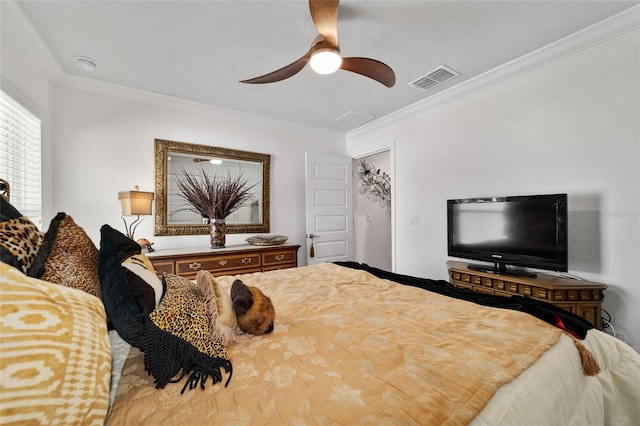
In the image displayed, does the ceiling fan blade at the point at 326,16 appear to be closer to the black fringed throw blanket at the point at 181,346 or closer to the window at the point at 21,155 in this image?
the black fringed throw blanket at the point at 181,346

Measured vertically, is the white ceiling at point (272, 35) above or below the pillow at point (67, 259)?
above

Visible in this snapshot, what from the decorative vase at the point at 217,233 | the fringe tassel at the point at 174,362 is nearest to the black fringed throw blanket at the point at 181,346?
the fringe tassel at the point at 174,362

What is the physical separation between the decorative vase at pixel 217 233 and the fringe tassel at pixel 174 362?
2400 mm

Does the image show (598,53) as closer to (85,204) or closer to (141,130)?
(141,130)

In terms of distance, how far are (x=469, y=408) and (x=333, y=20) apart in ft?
6.11

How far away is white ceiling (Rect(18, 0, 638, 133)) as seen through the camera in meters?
1.76

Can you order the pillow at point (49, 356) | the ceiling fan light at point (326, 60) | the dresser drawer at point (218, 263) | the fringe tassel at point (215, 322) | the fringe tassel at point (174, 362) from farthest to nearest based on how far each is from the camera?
the dresser drawer at point (218, 263)
the ceiling fan light at point (326, 60)
the fringe tassel at point (215, 322)
the fringe tassel at point (174, 362)
the pillow at point (49, 356)

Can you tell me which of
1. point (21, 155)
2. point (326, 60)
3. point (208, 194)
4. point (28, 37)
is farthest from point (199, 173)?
point (326, 60)

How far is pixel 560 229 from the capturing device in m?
2.07

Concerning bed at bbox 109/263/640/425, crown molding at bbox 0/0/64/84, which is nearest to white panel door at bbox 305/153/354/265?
bed at bbox 109/263/640/425

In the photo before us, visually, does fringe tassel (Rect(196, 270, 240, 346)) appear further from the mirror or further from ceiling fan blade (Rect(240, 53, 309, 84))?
the mirror

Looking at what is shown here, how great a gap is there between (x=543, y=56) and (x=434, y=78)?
87 centimetres

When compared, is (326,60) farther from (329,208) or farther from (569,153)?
(329,208)

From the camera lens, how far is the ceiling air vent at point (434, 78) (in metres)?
2.54
